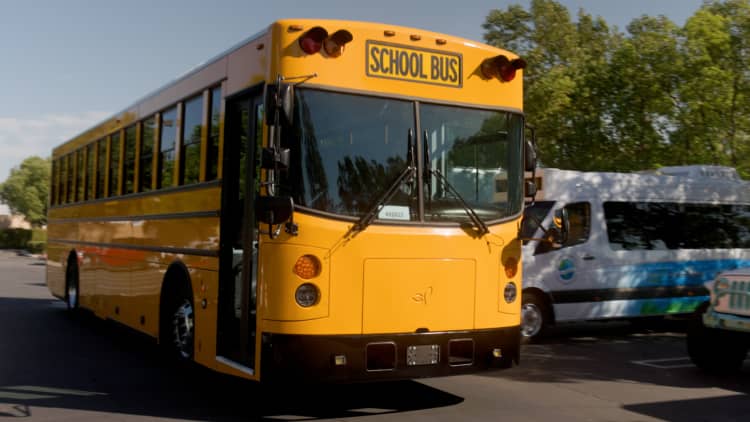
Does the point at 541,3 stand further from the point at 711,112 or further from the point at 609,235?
the point at 609,235

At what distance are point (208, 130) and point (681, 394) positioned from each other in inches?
214

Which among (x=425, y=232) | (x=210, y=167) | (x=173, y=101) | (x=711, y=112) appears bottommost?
(x=425, y=232)

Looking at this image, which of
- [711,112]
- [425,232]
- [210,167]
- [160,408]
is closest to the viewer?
[425,232]

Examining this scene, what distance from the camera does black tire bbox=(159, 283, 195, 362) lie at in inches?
319

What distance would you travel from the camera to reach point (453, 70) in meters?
7.04

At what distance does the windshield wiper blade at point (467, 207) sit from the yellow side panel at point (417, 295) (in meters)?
0.30

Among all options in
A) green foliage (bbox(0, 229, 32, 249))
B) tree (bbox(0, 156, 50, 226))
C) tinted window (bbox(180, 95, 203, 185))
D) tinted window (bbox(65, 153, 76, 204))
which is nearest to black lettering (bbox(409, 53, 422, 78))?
tinted window (bbox(180, 95, 203, 185))

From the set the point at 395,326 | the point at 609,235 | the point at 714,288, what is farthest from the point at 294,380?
the point at 609,235

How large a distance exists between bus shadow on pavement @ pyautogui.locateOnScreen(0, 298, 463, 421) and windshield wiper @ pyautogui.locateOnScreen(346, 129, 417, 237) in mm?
1558

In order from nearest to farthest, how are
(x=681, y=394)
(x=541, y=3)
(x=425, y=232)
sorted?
(x=425, y=232), (x=681, y=394), (x=541, y=3)

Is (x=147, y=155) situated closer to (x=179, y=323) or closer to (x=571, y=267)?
(x=179, y=323)

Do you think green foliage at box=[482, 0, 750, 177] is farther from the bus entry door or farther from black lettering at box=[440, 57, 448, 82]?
the bus entry door

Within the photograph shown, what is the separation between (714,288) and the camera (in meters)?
9.17

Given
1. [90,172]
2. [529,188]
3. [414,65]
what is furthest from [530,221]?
[90,172]
